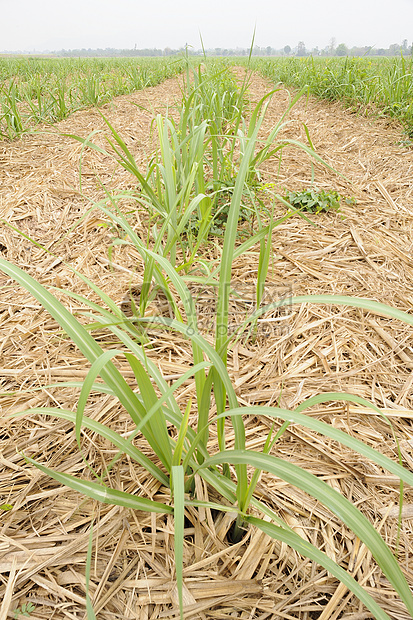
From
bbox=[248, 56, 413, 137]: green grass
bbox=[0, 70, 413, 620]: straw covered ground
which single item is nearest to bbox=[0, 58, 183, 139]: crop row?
bbox=[0, 70, 413, 620]: straw covered ground

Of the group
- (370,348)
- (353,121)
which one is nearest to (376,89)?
(353,121)

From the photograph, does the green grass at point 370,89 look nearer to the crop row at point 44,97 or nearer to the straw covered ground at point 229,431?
the straw covered ground at point 229,431

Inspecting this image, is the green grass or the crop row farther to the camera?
the green grass

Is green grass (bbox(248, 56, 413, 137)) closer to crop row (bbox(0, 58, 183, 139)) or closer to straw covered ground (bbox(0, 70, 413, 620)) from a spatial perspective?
straw covered ground (bbox(0, 70, 413, 620))

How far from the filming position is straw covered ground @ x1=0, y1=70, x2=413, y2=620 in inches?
22.2

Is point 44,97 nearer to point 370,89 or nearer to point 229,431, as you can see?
point 370,89

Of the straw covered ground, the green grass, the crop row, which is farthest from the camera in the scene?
the green grass

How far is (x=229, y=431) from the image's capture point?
0.80 m

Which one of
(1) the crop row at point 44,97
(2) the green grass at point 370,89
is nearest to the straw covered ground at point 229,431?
(1) the crop row at point 44,97

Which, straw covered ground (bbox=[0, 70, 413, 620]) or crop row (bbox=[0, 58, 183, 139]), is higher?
crop row (bbox=[0, 58, 183, 139])

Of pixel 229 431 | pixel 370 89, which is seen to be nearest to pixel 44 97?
pixel 370 89

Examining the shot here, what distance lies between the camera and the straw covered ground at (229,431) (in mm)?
564

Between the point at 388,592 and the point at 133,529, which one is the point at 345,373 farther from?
the point at 133,529

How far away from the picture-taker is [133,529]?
623 millimetres
